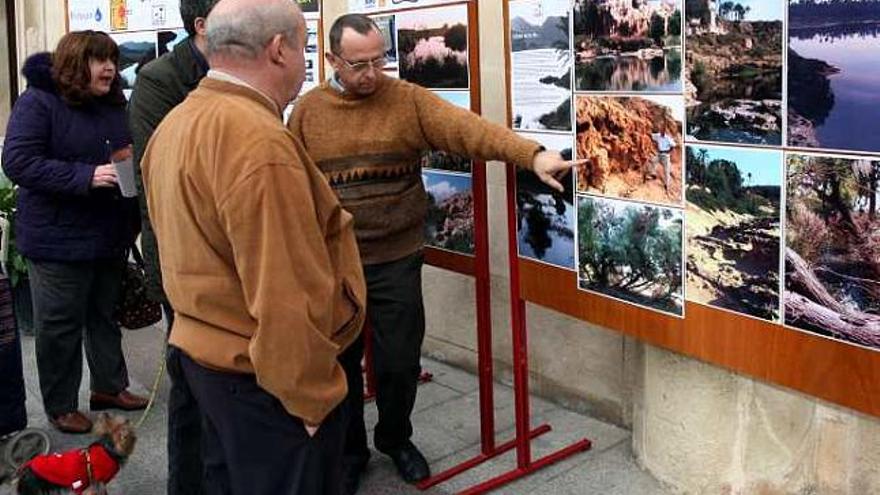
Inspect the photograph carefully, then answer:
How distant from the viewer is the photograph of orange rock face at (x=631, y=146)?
3.03 meters

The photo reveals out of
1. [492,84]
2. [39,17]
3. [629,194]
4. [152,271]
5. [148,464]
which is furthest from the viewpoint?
[39,17]

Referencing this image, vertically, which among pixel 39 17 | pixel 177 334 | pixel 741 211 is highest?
pixel 39 17

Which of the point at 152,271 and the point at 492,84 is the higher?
the point at 492,84

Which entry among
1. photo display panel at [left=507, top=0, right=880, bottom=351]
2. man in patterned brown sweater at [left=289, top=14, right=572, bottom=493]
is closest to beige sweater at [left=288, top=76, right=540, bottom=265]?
man in patterned brown sweater at [left=289, top=14, right=572, bottom=493]

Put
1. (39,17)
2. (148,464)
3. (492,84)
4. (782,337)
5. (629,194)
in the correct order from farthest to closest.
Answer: (39,17)
(492,84)
(148,464)
(629,194)
(782,337)

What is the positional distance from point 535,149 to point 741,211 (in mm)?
776

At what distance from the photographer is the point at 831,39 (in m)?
2.53

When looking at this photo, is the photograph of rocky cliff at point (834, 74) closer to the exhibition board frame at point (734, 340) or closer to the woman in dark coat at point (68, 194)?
the exhibition board frame at point (734, 340)

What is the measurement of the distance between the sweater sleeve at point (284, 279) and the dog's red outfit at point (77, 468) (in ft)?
4.82

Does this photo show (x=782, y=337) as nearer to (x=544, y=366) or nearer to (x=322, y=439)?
(x=322, y=439)

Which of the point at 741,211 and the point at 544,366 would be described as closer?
the point at 741,211

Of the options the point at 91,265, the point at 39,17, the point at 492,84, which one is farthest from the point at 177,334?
the point at 39,17

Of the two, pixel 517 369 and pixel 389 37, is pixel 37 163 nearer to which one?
pixel 389 37

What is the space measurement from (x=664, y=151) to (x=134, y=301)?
2.82 m
